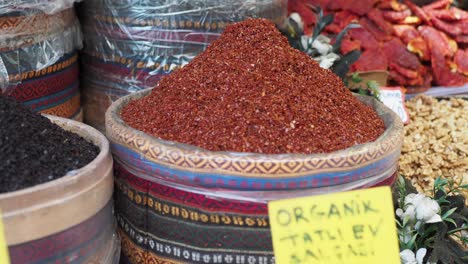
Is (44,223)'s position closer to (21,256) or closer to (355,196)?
(21,256)

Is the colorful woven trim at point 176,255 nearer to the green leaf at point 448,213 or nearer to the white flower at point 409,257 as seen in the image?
the white flower at point 409,257

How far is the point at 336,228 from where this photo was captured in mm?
818

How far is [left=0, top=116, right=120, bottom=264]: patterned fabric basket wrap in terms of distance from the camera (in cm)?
71

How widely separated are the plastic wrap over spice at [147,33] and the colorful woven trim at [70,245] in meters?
0.63

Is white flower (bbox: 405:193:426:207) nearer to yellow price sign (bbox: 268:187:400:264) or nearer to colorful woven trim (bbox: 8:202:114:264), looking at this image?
yellow price sign (bbox: 268:187:400:264)

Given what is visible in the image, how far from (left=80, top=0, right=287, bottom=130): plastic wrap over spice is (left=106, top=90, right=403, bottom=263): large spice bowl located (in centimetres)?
55

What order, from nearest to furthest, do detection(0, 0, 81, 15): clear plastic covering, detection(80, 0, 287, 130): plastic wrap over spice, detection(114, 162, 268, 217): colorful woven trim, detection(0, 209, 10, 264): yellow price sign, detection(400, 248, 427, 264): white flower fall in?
detection(0, 209, 10, 264): yellow price sign → detection(114, 162, 268, 217): colorful woven trim → detection(400, 248, 427, 264): white flower → detection(0, 0, 81, 15): clear plastic covering → detection(80, 0, 287, 130): plastic wrap over spice

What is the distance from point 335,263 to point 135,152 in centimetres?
34

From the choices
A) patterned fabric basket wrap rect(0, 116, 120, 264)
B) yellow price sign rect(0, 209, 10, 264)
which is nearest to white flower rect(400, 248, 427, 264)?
patterned fabric basket wrap rect(0, 116, 120, 264)

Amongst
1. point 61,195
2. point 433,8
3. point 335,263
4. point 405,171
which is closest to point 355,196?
point 335,263

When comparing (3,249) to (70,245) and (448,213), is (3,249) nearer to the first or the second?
(70,245)

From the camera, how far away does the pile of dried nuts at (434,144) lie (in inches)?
61.5

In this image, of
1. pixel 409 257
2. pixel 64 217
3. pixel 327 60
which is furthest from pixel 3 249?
pixel 327 60

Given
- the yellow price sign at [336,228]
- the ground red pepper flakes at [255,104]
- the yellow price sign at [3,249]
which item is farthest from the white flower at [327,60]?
the yellow price sign at [3,249]
